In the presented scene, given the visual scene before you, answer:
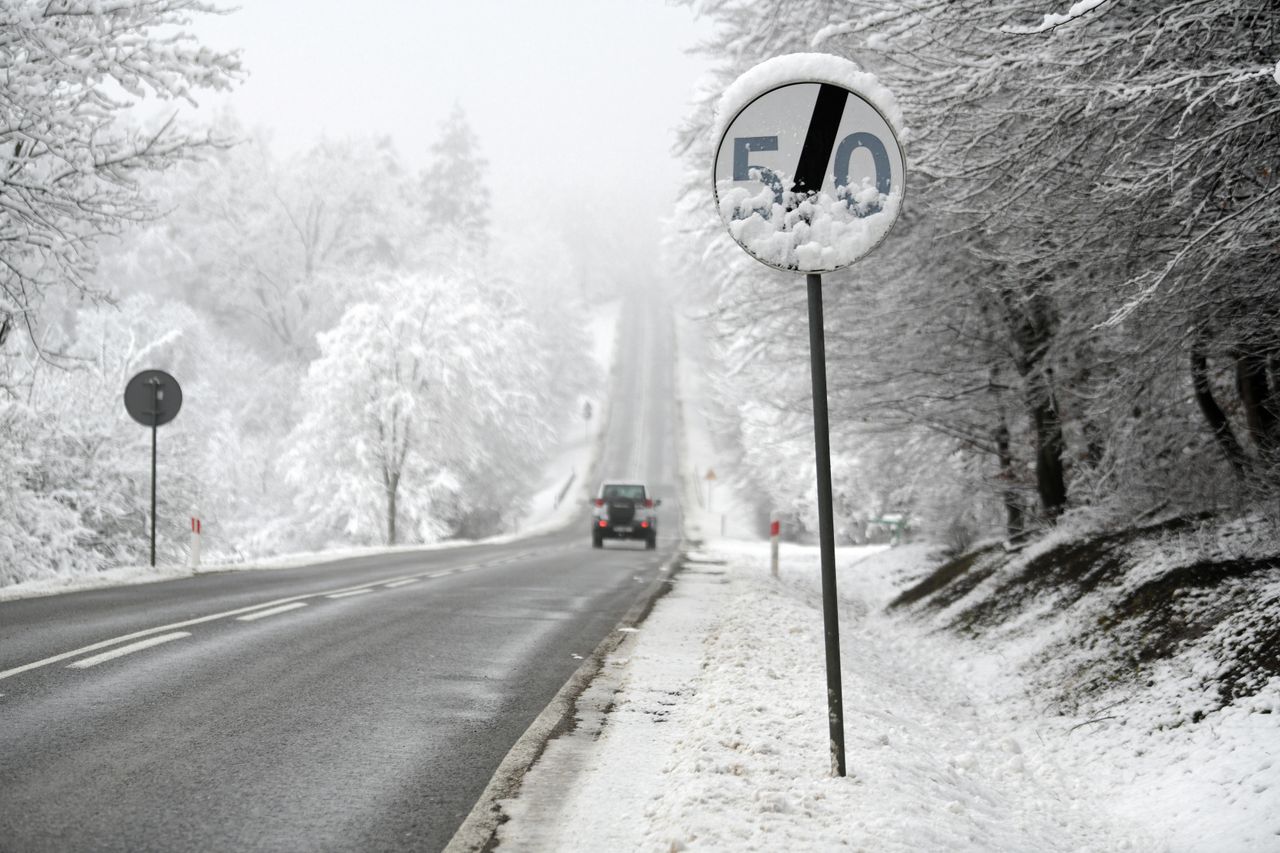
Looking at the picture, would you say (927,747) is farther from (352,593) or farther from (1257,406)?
(352,593)

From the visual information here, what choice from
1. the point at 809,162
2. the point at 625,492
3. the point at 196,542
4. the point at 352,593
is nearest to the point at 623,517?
the point at 625,492

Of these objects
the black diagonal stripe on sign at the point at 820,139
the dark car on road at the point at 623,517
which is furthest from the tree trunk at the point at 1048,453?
the dark car on road at the point at 623,517

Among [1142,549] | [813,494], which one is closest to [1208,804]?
[1142,549]

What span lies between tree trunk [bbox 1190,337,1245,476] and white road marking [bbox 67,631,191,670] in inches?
327

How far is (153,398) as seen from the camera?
1622 cm

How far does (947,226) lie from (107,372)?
902 inches

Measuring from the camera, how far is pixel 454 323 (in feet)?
135

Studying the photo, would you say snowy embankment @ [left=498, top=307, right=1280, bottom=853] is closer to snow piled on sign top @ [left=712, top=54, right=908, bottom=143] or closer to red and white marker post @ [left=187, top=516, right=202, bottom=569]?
snow piled on sign top @ [left=712, top=54, right=908, bottom=143]

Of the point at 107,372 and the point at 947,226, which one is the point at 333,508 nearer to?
the point at 107,372

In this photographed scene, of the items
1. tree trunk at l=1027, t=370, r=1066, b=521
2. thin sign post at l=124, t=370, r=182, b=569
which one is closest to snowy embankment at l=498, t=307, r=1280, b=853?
tree trunk at l=1027, t=370, r=1066, b=521

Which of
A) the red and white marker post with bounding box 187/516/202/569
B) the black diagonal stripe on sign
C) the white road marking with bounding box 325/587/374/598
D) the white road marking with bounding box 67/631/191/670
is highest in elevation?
the black diagonal stripe on sign

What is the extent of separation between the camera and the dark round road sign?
16.1m

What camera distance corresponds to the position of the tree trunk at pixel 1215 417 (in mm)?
8641

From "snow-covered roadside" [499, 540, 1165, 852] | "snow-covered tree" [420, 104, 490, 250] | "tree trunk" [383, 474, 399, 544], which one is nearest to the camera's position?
"snow-covered roadside" [499, 540, 1165, 852]
